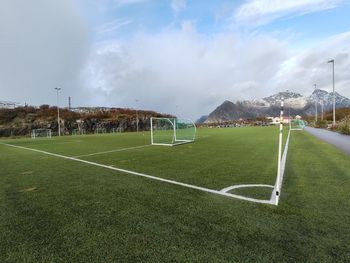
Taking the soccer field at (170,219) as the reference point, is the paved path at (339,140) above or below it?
above

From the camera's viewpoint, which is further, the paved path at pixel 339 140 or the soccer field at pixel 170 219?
the paved path at pixel 339 140

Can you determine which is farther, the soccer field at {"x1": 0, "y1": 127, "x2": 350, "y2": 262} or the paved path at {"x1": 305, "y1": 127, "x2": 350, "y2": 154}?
the paved path at {"x1": 305, "y1": 127, "x2": 350, "y2": 154}

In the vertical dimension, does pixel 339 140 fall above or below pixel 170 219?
above

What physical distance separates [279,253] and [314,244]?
57 cm

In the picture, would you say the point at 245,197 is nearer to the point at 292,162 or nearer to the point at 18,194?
the point at 18,194

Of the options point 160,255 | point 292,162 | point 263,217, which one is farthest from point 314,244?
point 292,162

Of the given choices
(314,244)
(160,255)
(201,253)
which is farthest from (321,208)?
(160,255)

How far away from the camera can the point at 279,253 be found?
3598mm

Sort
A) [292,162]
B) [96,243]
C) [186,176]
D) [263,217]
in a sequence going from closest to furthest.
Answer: [96,243], [263,217], [186,176], [292,162]

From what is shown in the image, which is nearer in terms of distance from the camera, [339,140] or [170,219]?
[170,219]

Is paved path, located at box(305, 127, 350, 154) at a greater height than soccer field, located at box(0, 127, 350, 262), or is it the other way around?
paved path, located at box(305, 127, 350, 154)

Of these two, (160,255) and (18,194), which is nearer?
(160,255)

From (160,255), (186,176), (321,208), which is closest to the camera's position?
(160,255)

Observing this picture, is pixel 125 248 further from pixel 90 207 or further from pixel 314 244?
pixel 314 244
